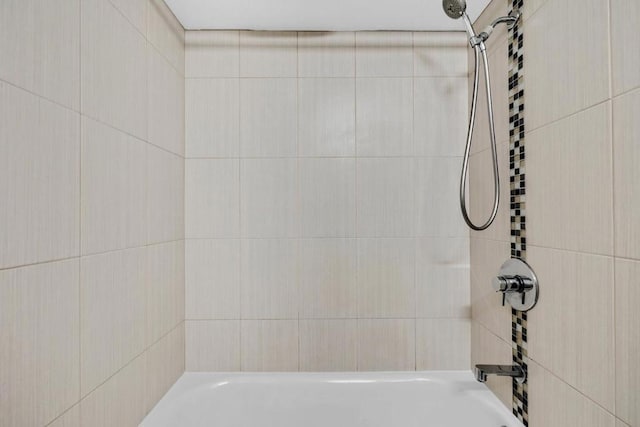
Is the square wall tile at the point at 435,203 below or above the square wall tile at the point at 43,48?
below

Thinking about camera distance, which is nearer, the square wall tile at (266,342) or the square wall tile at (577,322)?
the square wall tile at (577,322)

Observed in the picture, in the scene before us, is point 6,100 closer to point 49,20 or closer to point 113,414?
point 49,20

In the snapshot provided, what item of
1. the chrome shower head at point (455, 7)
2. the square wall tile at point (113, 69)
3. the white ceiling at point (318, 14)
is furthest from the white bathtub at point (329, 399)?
the white ceiling at point (318, 14)

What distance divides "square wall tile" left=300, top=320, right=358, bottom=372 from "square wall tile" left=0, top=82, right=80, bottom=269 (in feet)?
3.74

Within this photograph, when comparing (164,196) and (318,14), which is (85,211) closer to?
(164,196)

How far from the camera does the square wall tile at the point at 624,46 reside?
2.89 feet

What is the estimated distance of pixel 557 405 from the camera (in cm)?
118

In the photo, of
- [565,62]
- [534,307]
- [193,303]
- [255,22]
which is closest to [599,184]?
[565,62]

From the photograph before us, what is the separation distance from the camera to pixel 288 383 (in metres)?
1.79

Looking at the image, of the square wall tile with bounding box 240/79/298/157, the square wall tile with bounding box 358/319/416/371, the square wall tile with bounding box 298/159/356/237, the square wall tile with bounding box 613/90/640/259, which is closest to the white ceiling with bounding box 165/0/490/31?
the square wall tile with bounding box 240/79/298/157

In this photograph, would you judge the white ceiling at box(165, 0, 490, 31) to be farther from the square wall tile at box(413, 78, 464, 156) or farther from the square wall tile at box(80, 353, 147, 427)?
the square wall tile at box(80, 353, 147, 427)

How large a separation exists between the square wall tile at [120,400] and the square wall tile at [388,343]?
3.14ft

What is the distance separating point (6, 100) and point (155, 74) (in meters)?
0.82

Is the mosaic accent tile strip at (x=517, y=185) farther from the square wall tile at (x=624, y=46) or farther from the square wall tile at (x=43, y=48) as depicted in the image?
the square wall tile at (x=43, y=48)
